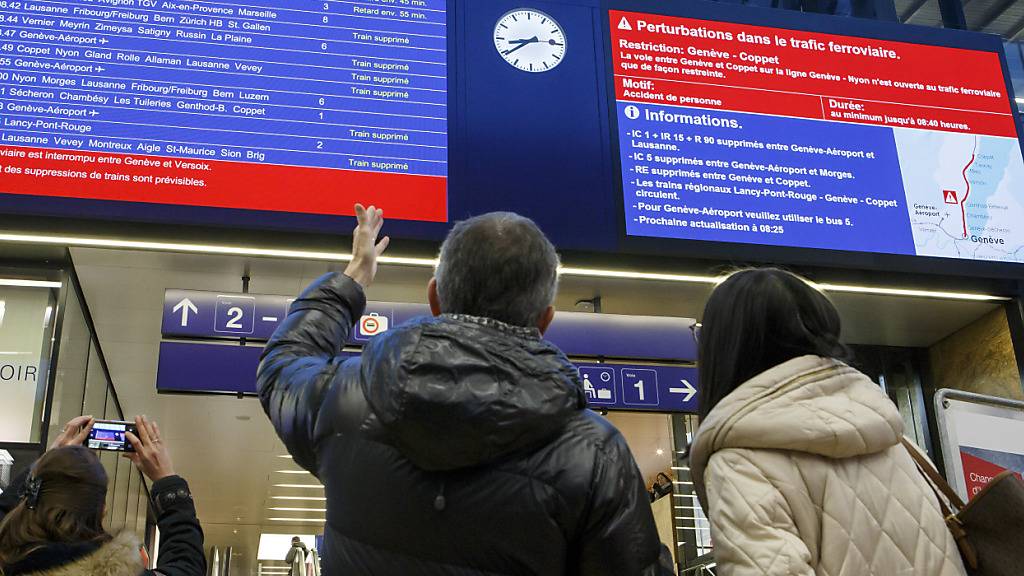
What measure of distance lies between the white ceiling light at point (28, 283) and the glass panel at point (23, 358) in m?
0.03

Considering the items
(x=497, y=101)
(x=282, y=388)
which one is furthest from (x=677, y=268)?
(x=282, y=388)

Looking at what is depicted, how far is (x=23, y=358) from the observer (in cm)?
622

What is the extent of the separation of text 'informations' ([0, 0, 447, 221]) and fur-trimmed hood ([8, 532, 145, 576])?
12.3 feet

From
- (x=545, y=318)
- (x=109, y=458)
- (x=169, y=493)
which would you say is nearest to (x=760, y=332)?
(x=545, y=318)

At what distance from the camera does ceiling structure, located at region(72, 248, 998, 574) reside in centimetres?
627

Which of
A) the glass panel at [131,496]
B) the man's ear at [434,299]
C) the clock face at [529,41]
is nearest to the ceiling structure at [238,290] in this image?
the glass panel at [131,496]

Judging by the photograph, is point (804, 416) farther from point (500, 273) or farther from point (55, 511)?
point (55, 511)

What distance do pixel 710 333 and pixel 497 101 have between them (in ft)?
14.9

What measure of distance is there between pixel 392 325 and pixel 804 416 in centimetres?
438

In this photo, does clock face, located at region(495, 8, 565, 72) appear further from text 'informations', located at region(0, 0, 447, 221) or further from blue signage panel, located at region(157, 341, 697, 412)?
blue signage panel, located at region(157, 341, 697, 412)

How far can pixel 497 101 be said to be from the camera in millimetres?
6207

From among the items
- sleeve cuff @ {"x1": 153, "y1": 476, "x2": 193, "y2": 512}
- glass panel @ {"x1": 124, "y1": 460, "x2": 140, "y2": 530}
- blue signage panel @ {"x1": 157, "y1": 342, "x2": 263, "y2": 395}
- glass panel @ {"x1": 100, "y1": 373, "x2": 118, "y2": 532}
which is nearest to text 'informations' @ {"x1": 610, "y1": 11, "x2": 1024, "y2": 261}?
blue signage panel @ {"x1": 157, "y1": 342, "x2": 263, "y2": 395}

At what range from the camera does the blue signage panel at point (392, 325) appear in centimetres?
552

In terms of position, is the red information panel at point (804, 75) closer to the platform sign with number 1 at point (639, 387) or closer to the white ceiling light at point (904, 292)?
the white ceiling light at point (904, 292)
